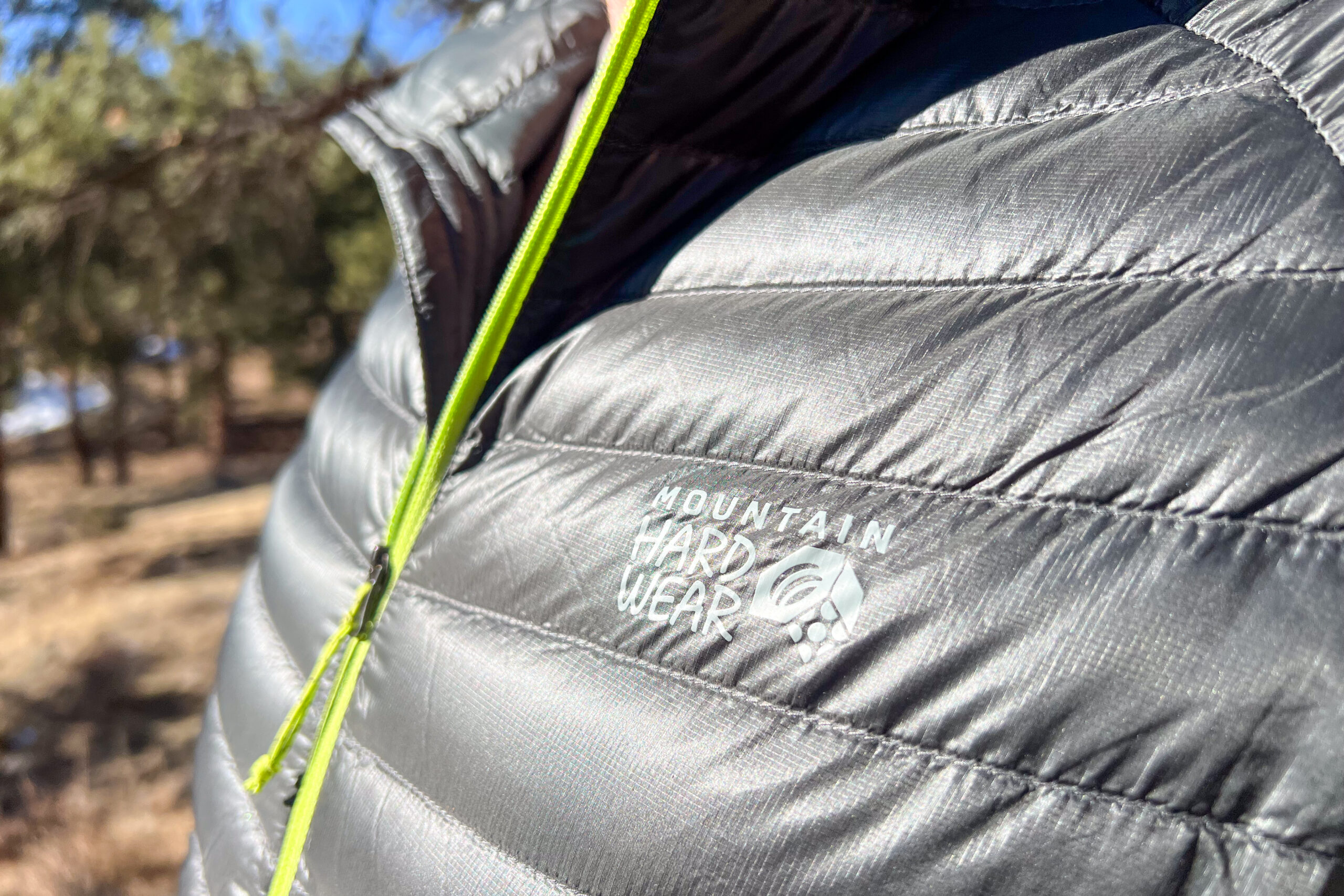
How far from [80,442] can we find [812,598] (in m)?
19.6

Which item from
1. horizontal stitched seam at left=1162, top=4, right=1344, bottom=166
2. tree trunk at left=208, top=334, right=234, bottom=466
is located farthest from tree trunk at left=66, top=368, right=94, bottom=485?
horizontal stitched seam at left=1162, top=4, right=1344, bottom=166

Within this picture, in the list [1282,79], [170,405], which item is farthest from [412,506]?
[170,405]

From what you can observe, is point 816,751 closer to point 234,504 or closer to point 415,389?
point 415,389

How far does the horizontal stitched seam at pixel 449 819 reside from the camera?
2.52ft

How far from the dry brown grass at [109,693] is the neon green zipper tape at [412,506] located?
2.89 metres

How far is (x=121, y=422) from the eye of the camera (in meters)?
16.3

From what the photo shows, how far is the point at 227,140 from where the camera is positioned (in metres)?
4.16

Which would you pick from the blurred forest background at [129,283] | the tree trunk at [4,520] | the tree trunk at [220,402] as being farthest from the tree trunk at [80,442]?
the blurred forest background at [129,283]

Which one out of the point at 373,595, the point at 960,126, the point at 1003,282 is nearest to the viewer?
the point at 1003,282

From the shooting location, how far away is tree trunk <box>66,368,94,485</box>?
1656cm

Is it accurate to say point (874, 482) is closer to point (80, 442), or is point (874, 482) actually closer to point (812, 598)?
point (812, 598)

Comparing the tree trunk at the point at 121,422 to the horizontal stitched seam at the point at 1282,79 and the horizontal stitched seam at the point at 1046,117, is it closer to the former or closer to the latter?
the horizontal stitched seam at the point at 1046,117

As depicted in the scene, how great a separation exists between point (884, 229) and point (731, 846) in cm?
52

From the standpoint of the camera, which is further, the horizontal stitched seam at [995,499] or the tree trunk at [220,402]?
the tree trunk at [220,402]
